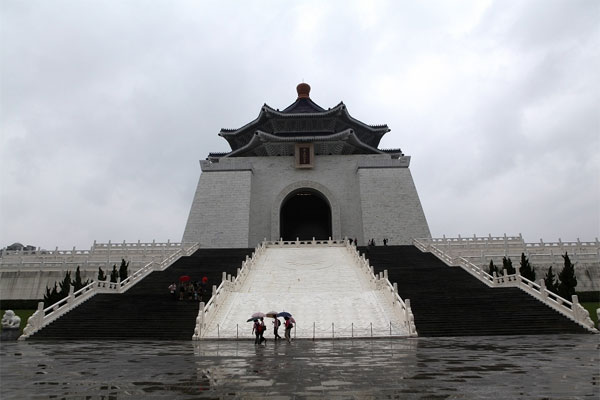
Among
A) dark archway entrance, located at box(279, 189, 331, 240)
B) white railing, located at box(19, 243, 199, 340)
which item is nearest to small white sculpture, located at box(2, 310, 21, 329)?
white railing, located at box(19, 243, 199, 340)

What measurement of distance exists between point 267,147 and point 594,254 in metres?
22.1

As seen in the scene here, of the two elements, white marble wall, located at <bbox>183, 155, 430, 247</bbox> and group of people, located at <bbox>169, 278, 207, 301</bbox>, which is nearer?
group of people, located at <bbox>169, 278, 207, 301</bbox>

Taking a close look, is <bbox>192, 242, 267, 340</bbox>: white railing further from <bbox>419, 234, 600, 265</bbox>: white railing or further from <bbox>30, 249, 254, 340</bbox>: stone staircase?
<bbox>419, 234, 600, 265</bbox>: white railing

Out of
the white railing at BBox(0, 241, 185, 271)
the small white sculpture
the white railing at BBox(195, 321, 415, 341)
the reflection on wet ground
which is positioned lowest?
the reflection on wet ground

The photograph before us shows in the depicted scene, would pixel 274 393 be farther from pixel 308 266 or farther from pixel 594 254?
pixel 594 254

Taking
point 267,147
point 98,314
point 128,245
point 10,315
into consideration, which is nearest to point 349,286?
point 98,314

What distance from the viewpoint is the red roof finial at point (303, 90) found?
39875 mm

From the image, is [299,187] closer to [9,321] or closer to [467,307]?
[467,307]

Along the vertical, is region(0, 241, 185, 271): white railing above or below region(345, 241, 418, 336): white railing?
above

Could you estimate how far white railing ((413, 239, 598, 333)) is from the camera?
12.8 meters

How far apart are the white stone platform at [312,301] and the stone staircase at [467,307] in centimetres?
101

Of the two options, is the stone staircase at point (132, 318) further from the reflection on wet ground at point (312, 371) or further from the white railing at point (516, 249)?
the white railing at point (516, 249)

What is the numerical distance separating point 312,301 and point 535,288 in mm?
8355

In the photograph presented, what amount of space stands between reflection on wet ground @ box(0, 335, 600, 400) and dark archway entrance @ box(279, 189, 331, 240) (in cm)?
3053
